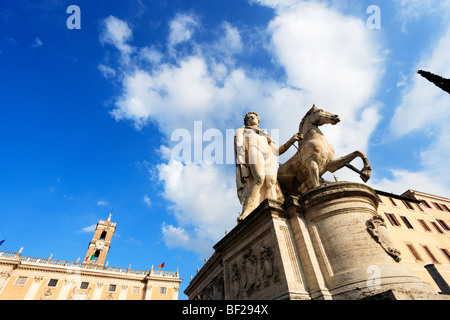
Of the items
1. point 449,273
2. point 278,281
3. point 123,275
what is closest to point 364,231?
point 278,281

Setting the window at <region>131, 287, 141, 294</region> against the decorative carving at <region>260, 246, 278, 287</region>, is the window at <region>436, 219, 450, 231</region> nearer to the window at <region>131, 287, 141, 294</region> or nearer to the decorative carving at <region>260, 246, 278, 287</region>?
the decorative carving at <region>260, 246, 278, 287</region>

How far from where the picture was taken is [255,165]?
21.8 ft

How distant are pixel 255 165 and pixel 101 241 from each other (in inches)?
2454

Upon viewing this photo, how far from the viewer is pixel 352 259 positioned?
13.6 feet

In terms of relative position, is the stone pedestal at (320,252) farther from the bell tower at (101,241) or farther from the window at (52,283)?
the bell tower at (101,241)

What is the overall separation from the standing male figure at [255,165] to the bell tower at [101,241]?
55973 millimetres

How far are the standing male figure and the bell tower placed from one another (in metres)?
56.0

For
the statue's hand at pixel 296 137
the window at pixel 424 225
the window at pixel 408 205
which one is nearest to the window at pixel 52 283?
the statue's hand at pixel 296 137

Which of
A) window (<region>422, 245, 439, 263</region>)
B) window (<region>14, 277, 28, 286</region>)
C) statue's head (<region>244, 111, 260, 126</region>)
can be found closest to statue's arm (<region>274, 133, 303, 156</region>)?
statue's head (<region>244, 111, 260, 126</region>)

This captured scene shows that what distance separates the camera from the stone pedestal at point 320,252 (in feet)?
12.6
